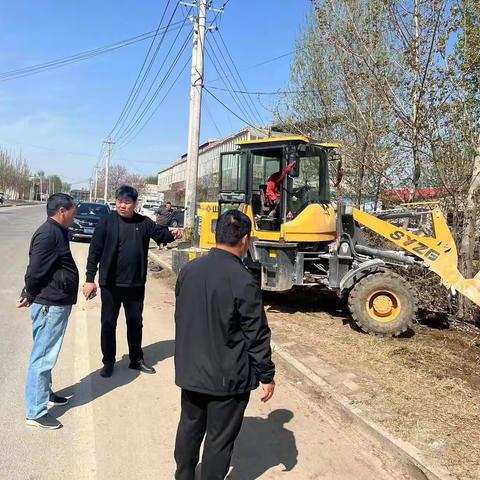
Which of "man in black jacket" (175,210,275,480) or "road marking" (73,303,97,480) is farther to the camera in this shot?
"road marking" (73,303,97,480)

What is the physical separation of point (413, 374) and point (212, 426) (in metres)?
3.51

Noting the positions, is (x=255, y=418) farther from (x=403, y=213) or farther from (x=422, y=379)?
(x=403, y=213)

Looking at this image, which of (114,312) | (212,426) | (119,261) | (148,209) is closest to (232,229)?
(212,426)

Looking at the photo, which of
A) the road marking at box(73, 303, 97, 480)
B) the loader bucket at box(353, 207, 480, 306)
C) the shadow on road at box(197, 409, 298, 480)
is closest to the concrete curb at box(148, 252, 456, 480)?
the shadow on road at box(197, 409, 298, 480)

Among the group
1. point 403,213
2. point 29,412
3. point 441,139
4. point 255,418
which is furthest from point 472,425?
point 441,139

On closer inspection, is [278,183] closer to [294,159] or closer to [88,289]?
[294,159]

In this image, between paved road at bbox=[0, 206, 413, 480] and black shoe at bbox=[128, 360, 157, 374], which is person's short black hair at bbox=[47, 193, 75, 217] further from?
black shoe at bbox=[128, 360, 157, 374]

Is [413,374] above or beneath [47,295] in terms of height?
beneath

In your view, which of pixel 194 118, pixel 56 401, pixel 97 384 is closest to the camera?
pixel 56 401

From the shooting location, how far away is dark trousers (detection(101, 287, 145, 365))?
539 cm

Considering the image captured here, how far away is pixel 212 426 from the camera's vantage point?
296 centimetres

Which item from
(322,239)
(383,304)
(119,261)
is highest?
(322,239)

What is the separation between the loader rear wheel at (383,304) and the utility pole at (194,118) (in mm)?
8714

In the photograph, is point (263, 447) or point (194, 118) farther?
point (194, 118)
